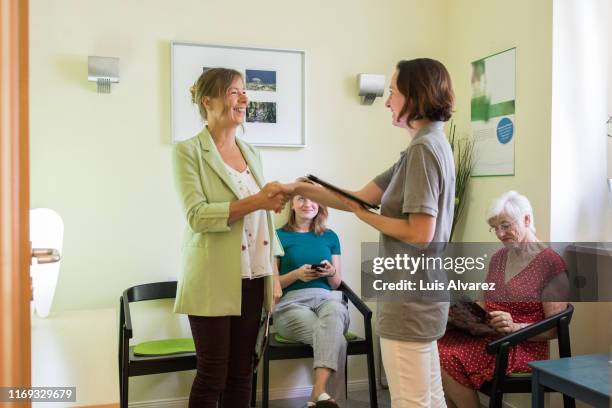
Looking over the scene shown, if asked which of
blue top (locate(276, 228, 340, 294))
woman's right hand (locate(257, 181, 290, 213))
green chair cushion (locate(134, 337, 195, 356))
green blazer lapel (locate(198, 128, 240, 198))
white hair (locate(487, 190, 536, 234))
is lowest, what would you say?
green chair cushion (locate(134, 337, 195, 356))

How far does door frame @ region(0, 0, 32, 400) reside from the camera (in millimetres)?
754

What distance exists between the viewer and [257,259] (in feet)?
7.05

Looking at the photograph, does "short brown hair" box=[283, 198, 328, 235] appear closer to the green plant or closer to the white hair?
the green plant

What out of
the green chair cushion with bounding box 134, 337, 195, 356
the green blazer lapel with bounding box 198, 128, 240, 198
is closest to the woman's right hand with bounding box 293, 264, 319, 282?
Result: the green chair cushion with bounding box 134, 337, 195, 356

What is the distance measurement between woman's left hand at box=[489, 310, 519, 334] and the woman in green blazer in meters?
1.03

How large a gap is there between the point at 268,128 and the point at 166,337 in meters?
1.32

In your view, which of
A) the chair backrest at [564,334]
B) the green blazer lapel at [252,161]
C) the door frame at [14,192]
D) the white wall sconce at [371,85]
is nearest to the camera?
the door frame at [14,192]

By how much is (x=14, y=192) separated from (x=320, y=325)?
86.6 inches

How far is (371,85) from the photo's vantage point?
3297 mm

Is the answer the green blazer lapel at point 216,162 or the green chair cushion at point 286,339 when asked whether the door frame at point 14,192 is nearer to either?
the green blazer lapel at point 216,162

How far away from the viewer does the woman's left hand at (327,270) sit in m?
2.97

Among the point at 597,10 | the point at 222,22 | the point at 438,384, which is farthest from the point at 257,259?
the point at 597,10

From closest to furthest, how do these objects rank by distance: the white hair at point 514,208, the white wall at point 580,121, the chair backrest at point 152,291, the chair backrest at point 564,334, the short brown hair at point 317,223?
1. the chair backrest at point 564,334
2. the white hair at point 514,208
3. the white wall at point 580,121
4. the chair backrest at point 152,291
5. the short brown hair at point 317,223

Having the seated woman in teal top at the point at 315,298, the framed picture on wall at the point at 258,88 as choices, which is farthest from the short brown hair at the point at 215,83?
the seated woman in teal top at the point at 315,298
